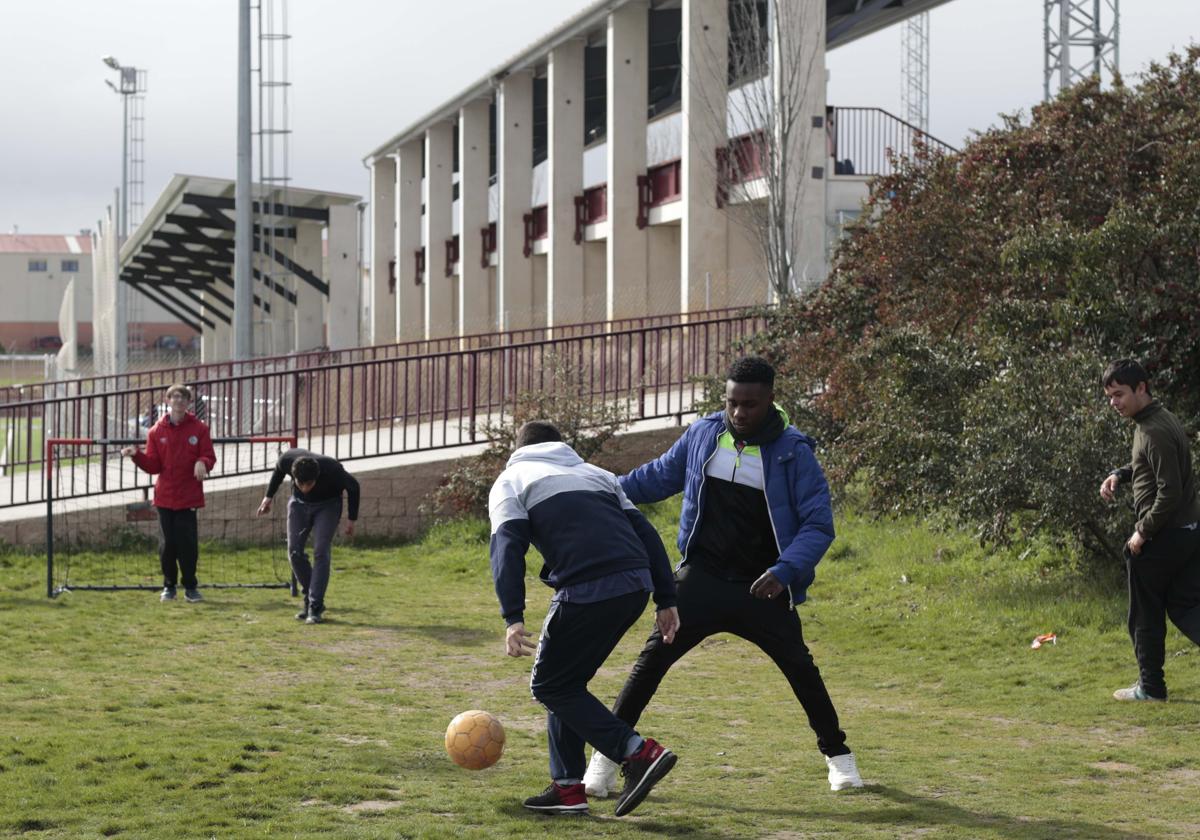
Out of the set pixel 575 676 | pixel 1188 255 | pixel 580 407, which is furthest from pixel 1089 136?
pixel 575 676

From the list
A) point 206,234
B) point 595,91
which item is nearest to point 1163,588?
point 206,234

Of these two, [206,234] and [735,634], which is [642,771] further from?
[206,234]

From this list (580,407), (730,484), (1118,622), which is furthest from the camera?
(580,407)

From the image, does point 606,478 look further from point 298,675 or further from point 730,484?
point 298,675

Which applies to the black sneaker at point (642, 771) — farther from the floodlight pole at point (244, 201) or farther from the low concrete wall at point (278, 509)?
the floodlight pole at point (244, 201)

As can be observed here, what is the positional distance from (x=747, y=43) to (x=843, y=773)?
2016 centimetres

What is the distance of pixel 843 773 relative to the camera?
20.1 feet

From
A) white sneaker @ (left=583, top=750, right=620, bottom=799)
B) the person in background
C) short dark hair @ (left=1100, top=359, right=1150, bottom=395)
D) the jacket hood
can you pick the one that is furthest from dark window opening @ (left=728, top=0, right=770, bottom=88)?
white sneaker @ (left=583, top=750, right=620, bottom=799)

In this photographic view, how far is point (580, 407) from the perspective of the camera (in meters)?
16.2

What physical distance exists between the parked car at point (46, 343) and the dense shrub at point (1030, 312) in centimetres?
9785

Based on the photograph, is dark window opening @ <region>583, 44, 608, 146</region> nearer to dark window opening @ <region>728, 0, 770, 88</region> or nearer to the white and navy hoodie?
dark window opening @ <region>728, 0, 770, 88</region>

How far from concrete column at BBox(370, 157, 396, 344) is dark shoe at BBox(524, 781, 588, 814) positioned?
4424 centimetres

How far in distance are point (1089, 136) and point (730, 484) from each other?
728 cm

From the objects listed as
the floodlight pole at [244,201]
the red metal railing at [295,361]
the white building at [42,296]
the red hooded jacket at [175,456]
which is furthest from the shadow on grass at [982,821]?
the white building at [42,296]
